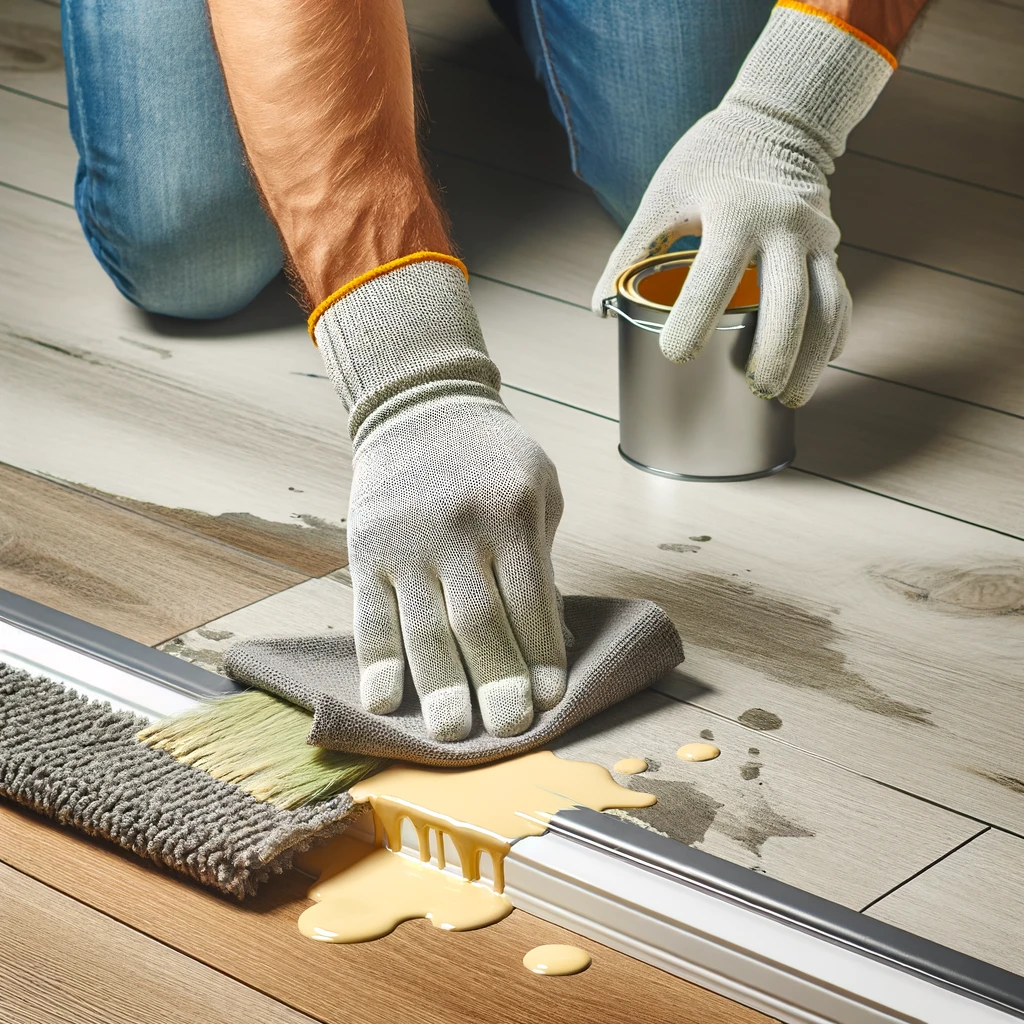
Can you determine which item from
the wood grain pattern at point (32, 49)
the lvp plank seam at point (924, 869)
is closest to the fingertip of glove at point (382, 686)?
the lvp plank seam at point (924, 869)

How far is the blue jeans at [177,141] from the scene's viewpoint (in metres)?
1.65

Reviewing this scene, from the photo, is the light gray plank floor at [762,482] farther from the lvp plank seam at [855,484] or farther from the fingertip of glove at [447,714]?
the fingertip of glove at [447,714]

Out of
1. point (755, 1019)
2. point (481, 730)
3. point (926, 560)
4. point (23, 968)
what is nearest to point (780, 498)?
point (926, 560)

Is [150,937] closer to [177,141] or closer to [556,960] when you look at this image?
[556,960]

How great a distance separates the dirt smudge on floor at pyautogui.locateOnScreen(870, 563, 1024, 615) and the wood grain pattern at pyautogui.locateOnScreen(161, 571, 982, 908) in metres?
0.25

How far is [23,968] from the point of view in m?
0.83

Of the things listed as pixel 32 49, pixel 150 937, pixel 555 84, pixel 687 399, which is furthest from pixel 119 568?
pixel 32 49

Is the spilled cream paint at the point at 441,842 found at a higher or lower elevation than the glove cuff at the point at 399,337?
lower

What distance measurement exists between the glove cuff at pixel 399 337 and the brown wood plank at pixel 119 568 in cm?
21

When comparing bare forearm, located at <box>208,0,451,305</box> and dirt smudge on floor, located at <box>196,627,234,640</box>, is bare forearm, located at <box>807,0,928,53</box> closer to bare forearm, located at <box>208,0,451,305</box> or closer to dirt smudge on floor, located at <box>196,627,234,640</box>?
bare forearm, located at <box>208,0,451,305</box>

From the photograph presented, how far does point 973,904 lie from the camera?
0.86 m

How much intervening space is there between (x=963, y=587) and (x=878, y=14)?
54 centimetres

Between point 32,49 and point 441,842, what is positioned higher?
point 32,49

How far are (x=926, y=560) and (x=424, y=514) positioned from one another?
490 mm
